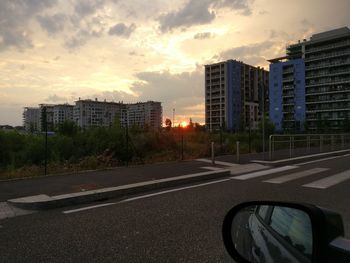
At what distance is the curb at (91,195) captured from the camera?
8211 mm

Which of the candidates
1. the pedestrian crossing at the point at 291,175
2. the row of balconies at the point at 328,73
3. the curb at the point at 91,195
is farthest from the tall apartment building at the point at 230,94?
the curb at the point at 91,195

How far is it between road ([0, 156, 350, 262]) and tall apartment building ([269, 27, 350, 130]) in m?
102

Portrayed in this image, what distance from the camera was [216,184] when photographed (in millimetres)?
11297

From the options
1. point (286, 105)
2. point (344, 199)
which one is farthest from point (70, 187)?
point (286, 105)

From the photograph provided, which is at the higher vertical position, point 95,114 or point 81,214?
point 95,114

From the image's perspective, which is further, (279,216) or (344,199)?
(344,199)

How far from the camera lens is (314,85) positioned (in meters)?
114

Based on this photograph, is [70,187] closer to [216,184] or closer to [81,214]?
[81,214]

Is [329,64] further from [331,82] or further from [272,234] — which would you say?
[272,234]

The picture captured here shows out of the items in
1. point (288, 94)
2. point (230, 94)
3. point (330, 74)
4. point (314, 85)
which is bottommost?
point (288, 94)

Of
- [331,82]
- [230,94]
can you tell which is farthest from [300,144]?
[230,94]

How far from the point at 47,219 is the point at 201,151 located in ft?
48.9

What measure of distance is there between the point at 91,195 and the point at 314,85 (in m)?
115

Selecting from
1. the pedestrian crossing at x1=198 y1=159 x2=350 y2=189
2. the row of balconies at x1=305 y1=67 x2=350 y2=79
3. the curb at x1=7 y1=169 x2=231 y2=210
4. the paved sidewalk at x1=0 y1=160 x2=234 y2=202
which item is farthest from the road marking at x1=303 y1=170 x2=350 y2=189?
the row of balconies at x1=305 y1=67 x2=350 y2=79
